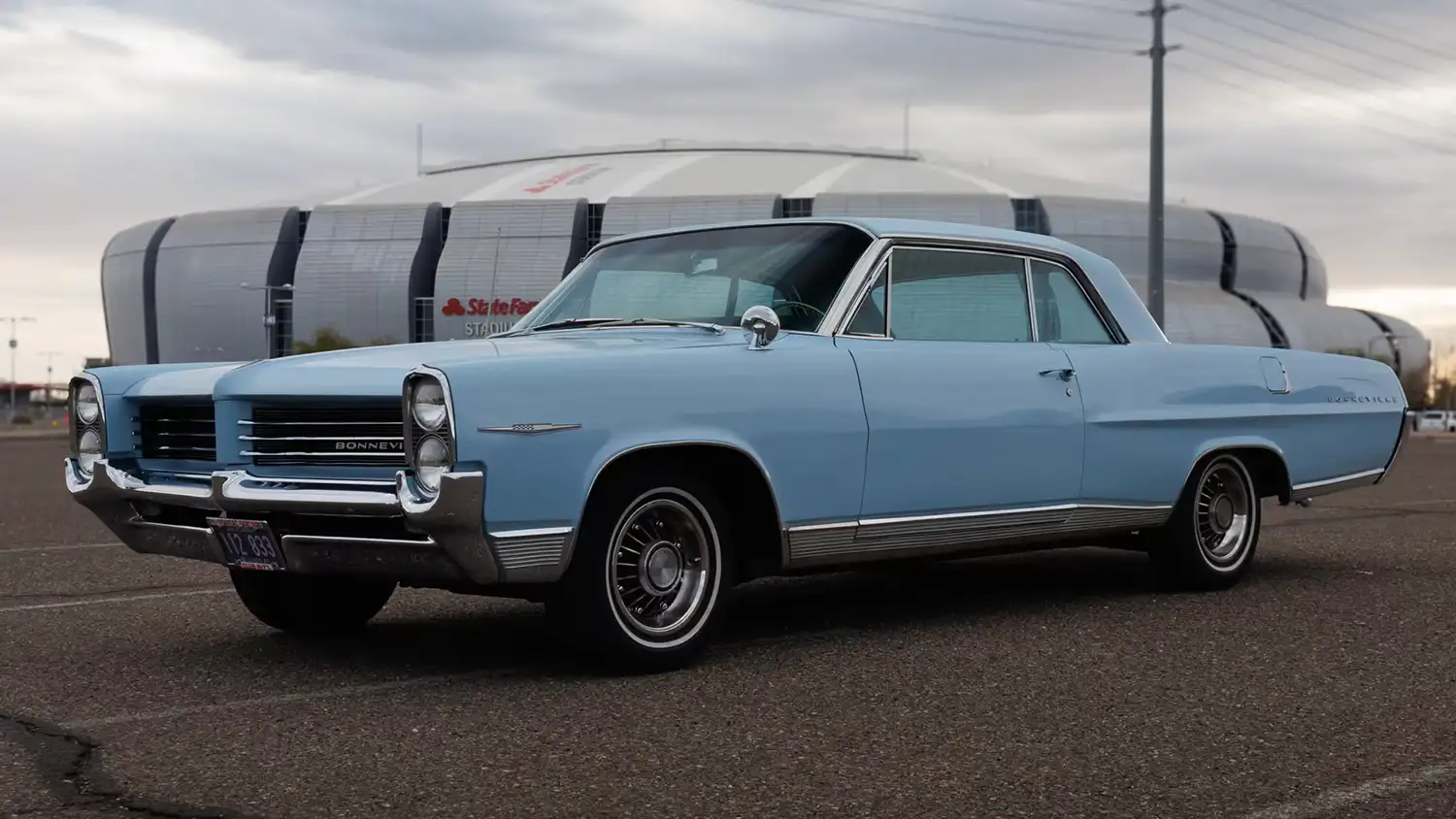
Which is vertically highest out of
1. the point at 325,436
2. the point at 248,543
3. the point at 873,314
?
the point at 873,314

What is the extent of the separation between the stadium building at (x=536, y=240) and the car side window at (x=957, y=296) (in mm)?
61448

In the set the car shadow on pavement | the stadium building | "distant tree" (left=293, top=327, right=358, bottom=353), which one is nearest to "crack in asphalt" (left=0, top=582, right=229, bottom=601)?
the car shadow on pavement

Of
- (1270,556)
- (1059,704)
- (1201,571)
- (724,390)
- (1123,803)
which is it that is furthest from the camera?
(1270,556)

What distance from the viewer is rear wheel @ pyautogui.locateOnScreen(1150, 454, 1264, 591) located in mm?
7117

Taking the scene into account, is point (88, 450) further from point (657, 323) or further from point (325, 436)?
point (657, 323)

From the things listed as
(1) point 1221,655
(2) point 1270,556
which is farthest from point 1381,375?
(1) point 1221,655

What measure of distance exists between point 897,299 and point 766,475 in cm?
117

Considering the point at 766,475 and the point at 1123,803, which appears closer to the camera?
the point at 1123,803

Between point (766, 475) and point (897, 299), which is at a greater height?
point (897, 299)

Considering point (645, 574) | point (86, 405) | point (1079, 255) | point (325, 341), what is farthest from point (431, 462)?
point (325, 341)

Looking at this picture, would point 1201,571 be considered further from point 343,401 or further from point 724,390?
point 343,401

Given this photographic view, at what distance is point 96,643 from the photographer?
19.3 feet

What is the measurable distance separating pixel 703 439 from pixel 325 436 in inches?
46.4

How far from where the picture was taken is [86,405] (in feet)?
18.5
